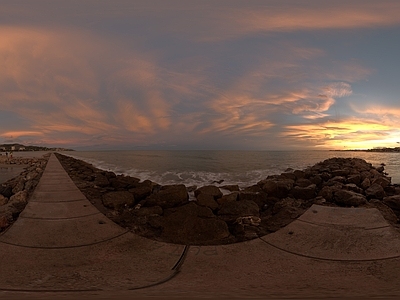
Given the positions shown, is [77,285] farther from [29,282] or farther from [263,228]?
[263,228]

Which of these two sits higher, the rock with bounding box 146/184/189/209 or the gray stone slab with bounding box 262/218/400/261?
the rock with bounding box 146/184/189/209

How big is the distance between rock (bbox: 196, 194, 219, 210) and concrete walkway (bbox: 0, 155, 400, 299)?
2.59 metres

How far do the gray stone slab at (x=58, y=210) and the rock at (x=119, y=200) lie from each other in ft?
1.62

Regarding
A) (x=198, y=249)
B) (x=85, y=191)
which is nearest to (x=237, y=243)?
(x=198, y=249)

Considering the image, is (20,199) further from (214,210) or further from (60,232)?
(214,210)

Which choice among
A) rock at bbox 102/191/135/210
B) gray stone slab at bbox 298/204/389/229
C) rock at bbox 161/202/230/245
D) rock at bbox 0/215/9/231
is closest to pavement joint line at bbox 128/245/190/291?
rock at bbox 161/202/230/245

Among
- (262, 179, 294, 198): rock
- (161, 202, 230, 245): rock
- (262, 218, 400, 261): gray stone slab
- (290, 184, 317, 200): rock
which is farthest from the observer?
(262, 179, 294, 198): rock

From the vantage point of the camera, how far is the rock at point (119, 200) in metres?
7.80

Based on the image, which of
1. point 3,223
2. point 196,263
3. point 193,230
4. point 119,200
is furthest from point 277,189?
point 3,223

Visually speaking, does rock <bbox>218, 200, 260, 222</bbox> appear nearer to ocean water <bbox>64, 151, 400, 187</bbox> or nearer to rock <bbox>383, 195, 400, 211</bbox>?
rock <bbox>383, 195, 400, 211</bbox>

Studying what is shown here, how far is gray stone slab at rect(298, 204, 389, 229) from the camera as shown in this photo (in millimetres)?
5895

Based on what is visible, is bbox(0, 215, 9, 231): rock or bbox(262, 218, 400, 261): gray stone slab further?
bbox(0, 215, 9, 231): rock

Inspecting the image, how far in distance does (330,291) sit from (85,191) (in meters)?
9.28

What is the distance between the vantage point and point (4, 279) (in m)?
3.48
